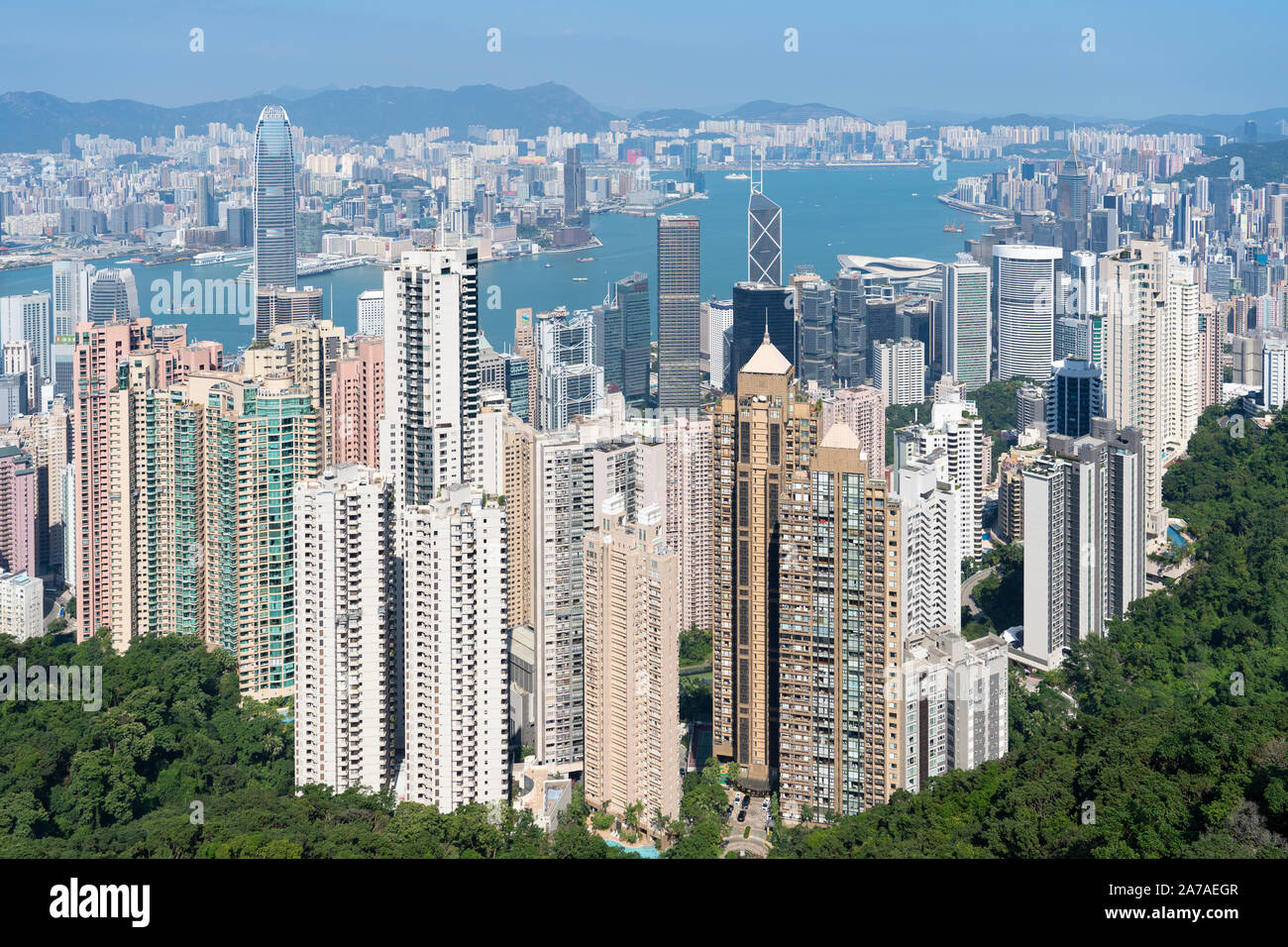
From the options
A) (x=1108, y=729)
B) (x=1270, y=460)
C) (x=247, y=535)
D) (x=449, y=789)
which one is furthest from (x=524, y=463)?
(x=1270, y=460)

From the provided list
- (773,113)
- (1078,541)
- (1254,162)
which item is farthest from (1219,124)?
(1078,541)

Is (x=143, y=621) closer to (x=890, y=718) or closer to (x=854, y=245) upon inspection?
(x=890, y=718)

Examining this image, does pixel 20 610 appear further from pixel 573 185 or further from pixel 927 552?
pixel 573 185

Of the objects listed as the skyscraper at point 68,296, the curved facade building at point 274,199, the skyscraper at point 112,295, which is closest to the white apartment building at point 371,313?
the skyscraper at point 112,295

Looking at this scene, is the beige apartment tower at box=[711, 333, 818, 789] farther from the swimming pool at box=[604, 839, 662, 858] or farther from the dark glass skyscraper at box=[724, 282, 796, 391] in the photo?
the dark glass skyscraper at box=[724, 282, 796, 391]

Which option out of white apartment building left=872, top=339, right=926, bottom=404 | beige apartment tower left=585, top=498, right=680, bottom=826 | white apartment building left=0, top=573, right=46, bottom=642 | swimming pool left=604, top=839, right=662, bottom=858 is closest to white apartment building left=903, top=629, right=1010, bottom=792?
beige apartment tower left=585, top=498, right=680, bottom=826

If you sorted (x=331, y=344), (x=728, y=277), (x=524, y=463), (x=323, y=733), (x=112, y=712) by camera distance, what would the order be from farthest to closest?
(x=728, y=277) → (x=331, y=344) → (x=524, y=463) → (x=112, y=712) → (x=323, y=733)
